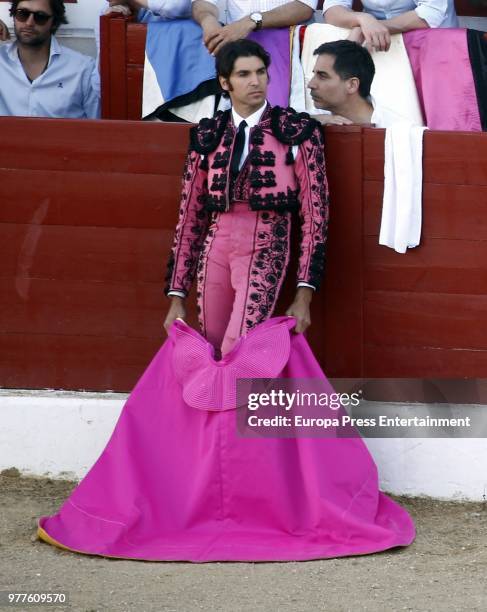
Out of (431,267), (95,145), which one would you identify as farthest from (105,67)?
(431,267)

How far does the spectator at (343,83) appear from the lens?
4484 millimetres

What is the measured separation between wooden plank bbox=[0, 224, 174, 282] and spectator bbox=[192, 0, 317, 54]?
2.56ft

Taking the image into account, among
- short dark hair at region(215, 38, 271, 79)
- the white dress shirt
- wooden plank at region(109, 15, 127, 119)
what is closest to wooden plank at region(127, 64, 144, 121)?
wooden plank at region(109, 15, 127, 119)

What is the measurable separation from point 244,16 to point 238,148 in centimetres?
107

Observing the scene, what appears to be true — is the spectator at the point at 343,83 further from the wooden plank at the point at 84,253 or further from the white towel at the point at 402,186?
the wooden plank at the point at 84,253

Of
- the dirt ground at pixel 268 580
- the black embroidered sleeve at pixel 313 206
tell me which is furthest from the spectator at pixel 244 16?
the dirt ground at pixel 268 580

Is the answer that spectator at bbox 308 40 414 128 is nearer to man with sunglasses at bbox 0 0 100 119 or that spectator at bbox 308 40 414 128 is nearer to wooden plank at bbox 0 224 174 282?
wooden plank at bbox 0 224 174 282

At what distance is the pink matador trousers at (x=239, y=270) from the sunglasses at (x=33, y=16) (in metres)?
1.53

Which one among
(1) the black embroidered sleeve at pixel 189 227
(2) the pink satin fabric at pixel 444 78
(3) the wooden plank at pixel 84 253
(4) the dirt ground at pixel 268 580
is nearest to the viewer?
(4) the dirt ground at pixel 268 580

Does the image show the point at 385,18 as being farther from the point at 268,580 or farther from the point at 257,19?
the point at 268,580

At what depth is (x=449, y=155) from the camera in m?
4.37

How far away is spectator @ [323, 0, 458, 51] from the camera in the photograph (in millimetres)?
4789

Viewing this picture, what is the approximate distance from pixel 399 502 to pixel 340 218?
3.21 ft

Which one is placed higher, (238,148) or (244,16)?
(244,16)
